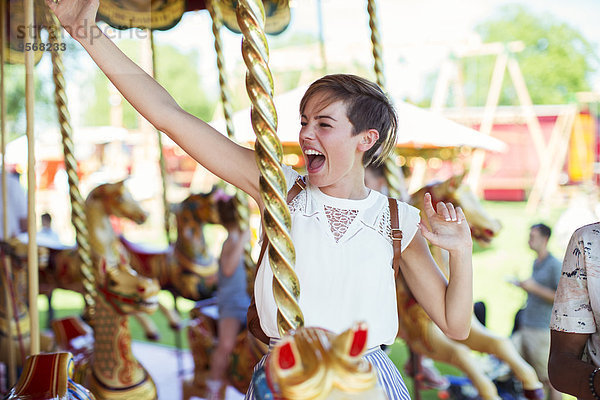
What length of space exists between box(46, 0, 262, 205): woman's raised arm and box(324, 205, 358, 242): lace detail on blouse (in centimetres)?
18

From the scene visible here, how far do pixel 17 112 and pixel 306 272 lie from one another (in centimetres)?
1321

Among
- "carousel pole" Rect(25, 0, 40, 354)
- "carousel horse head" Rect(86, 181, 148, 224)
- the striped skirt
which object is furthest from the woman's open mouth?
"carousel horse head" Rect(86, 181, 148, 224)

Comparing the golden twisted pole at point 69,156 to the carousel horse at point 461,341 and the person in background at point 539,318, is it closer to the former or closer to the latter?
the carousel horse at point 461,341

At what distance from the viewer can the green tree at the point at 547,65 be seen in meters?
31.5

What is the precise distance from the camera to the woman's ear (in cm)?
136

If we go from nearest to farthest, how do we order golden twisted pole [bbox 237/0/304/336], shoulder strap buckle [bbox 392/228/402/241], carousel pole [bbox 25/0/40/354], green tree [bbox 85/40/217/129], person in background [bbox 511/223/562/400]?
golden twisted pole [bbox 237/0/304/336] → shoulder strap buckle [bbox 392/228/402/241] → carousel pole [bbox 25/0/40/354] → person in background [bbox 511/223/562/400] → green tree [bbox 85/40/217/129]

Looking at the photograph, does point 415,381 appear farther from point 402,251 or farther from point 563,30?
point 563,30

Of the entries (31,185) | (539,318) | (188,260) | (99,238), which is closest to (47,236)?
(188,260)

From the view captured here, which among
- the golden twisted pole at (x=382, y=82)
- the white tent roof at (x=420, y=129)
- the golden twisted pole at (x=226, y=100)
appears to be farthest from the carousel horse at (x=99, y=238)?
the golden twisted pole at (x=382, y=82)

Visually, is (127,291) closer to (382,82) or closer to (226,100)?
(226,100)

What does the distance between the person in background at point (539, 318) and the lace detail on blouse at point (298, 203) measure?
287 cm

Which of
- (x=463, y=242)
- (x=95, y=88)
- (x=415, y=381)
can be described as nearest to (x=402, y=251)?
(x=463, y=242)

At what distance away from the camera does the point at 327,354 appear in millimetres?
877

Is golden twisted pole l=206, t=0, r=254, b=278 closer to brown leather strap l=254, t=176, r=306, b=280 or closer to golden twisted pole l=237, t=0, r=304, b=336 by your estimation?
brown leather strap l=254, t=176, r=306, b=280
